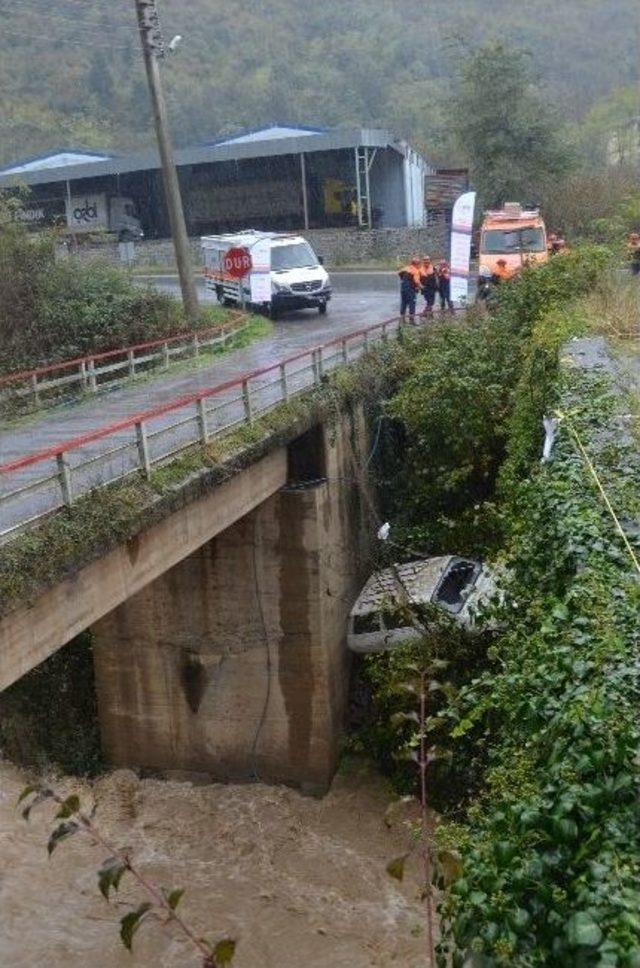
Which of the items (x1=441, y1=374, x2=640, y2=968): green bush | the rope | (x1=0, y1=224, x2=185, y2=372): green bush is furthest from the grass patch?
(x1=441, y1=374, x2=640, y2=968): green bush

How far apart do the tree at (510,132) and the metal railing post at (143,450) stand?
3381 cm

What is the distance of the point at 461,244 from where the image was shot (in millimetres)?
23844

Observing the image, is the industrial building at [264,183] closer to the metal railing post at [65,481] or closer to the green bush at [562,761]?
the metal railing post at [65,481]

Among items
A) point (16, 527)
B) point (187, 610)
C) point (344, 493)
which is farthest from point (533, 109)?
point (16, 527)

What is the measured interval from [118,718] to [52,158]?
135 feet

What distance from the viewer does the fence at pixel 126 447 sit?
9.62m

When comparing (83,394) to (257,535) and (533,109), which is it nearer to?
(257,535)

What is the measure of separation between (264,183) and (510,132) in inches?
421

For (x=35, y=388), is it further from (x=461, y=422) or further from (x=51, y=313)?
(x=51, y=313)

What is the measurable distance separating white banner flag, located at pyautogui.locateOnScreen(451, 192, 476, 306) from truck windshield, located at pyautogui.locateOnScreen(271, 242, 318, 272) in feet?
17.3

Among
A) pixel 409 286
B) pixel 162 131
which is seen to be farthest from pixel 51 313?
pixel 409 286

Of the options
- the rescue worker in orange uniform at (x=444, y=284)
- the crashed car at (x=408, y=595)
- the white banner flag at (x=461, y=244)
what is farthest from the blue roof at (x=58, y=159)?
the crashed car at (x=408, y=595)

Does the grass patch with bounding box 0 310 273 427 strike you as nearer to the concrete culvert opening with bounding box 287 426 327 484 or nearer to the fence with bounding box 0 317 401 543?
the fence with bounding box 0 317 401 543

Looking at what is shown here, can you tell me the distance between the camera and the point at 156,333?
25.9m
